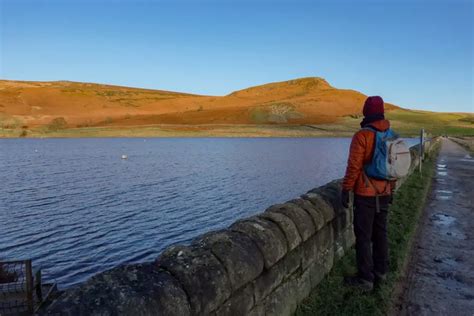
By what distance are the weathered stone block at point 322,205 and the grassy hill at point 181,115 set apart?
10665cm

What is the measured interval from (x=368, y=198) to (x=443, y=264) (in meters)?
2.35

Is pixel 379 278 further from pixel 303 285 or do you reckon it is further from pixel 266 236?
pixel 266 236

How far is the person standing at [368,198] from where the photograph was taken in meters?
4.69

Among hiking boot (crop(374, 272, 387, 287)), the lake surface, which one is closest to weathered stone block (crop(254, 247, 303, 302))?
hiking boot (crop(374, 272, 387, 287))

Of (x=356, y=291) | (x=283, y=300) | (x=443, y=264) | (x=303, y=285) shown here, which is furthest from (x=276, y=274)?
(x=443, y=264)

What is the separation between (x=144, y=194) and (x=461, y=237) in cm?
1761

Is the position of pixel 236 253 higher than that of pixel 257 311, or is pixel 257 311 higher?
pixel 236 253

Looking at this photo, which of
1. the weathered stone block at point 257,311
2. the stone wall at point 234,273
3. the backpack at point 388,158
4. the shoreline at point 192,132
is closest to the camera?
the stone wall at point 234,273

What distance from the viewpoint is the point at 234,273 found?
305 cm

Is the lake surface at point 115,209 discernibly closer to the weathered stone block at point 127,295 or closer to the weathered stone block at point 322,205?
the weathered stone block at point 322,205

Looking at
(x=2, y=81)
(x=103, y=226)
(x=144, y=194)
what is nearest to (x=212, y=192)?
(x=144, y=194)

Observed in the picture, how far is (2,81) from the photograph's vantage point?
19338 centimetres

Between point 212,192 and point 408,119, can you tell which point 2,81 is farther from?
point 212,192

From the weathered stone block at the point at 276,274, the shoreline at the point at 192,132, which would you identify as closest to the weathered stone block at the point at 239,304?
the weathered stone block at the point at 276,274
